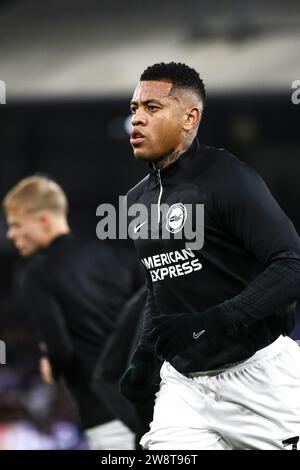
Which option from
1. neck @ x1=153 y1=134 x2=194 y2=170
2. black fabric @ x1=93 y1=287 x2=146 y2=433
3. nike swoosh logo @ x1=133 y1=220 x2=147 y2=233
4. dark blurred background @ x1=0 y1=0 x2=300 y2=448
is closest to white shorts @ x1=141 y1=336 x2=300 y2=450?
nike swoosh logo @ x1=133 y1=220 x2=147 y2=233

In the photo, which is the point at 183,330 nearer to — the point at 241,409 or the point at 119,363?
the point at 241,409

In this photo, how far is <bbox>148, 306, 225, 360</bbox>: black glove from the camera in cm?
239

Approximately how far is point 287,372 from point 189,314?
341 mm

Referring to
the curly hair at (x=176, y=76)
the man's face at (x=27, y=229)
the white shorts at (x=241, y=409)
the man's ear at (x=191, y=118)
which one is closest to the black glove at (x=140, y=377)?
the white shorts at (x=241, y=409)

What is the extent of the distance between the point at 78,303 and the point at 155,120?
6.38 ft

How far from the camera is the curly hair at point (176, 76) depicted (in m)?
2.69

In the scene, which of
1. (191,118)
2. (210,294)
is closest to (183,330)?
(210,294)

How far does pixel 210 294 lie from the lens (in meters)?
2.60

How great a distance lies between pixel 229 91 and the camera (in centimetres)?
868

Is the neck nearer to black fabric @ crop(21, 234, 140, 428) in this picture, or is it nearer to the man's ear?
the man's ear

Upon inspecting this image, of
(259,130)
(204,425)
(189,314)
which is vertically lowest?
(204,425)
